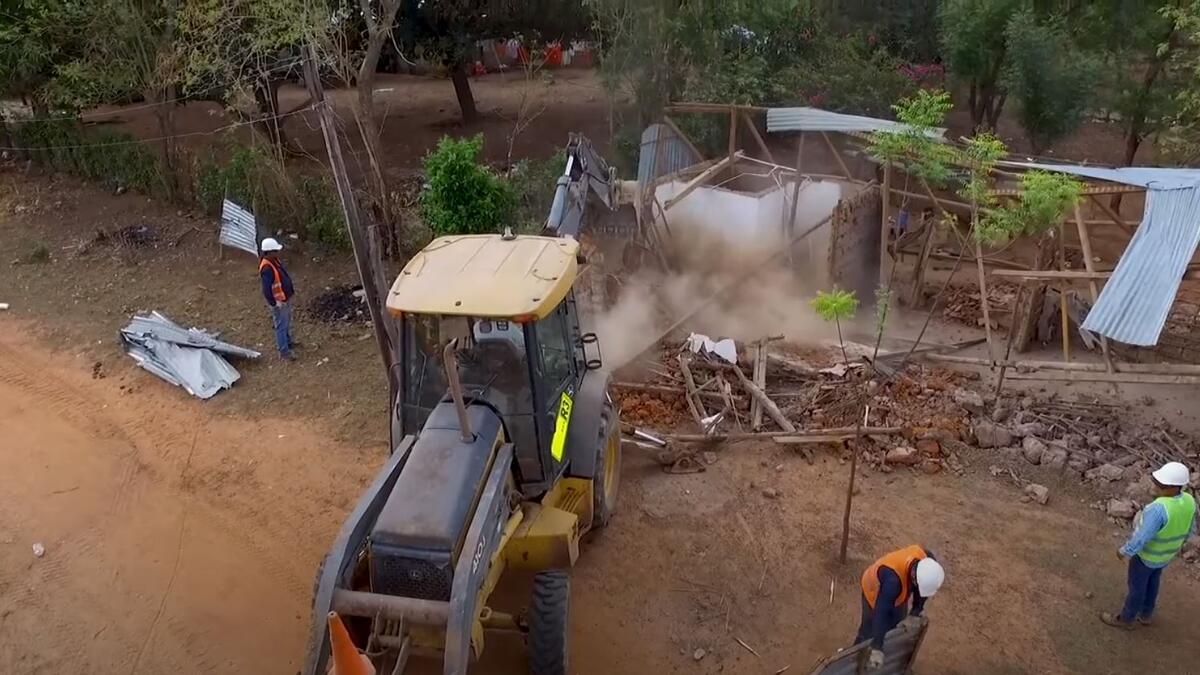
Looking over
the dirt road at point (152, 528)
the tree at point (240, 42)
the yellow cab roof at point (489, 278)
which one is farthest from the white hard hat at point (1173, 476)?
the tree at point (240, 42)

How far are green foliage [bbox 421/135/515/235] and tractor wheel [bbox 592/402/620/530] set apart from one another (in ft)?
14.6

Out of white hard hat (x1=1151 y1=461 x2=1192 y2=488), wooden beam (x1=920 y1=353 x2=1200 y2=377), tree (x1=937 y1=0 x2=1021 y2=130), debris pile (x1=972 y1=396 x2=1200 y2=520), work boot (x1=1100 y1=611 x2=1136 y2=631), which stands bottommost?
work boot (x1=1100 y1=611 x2=1136 y2=631)

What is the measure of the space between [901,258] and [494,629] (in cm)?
868

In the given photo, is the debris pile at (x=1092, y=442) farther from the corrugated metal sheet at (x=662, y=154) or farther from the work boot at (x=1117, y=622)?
the corrugated metal sheet at (x=662, y=154)

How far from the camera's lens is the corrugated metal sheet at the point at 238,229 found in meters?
12.7

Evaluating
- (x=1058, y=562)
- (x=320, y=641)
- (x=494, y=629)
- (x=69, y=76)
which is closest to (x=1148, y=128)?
(x=1058, y=562)

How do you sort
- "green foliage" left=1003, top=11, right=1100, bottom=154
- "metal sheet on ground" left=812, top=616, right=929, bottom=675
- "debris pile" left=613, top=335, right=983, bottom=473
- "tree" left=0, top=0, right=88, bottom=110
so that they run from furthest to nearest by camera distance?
"green foliage" left=1003, top=11, right=1100, bottom=154 → "tree" left=0, top=0, right=88, bottom=110 → "debris pile" left=613, top=335, right=983, bottom=473 → "metal sheet on ground" left=812, top=616, right=929, bottom=675

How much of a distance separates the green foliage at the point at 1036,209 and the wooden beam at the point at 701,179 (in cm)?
437

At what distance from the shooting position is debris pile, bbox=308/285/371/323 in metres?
11.1

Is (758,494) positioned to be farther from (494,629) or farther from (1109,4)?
(1109,4)

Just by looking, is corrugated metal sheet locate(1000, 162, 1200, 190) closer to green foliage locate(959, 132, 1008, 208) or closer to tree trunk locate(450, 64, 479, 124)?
green foliage locate(959, 132, 1008, 208)

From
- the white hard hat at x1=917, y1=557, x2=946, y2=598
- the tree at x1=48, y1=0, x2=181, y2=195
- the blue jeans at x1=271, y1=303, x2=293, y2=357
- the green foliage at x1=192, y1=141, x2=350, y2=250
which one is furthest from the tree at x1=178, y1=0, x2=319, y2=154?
the white hard hat at x1=917, y1=557, x2=946, y2=598

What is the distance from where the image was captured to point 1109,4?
1572cm

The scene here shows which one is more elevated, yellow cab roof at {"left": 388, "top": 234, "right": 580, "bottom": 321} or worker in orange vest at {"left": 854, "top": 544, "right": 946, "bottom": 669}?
yellow cab roof at {"left": 388, "top": 234, "right": 580, "bottom": 321}
